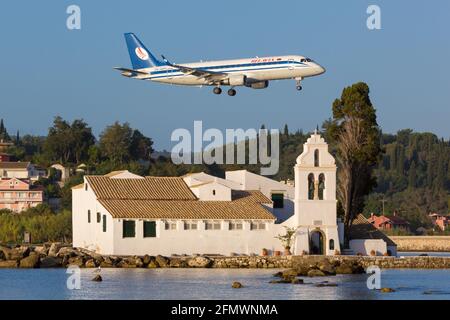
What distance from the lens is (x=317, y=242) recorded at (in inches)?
3105

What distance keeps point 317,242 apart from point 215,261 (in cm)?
644

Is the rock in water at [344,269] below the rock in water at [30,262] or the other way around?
below

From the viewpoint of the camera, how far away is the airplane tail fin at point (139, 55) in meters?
93.2

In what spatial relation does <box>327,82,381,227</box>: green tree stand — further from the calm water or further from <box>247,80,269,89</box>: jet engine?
the calm water

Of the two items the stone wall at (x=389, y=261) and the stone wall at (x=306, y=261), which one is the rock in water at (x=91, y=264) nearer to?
the stone wall at (x=306, y=261)

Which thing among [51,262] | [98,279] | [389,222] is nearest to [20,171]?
[389,222]

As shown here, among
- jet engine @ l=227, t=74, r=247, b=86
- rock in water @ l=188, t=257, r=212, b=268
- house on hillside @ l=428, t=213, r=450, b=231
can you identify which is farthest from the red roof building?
rock in water @ l=188, t=257, r=212, b=268

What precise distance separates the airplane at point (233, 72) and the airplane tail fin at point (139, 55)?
11.1 ft

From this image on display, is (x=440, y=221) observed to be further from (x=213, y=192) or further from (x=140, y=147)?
(x=213, y=192)

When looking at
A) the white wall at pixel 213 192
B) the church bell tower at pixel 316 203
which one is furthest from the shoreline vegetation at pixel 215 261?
the white wall at pixel 213 192

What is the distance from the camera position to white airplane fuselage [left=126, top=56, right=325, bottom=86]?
269ft

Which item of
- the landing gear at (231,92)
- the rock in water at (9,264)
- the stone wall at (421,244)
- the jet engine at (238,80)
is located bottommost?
the rock in water at (9,264)

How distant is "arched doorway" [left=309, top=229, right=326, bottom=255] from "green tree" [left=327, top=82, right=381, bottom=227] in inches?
117
